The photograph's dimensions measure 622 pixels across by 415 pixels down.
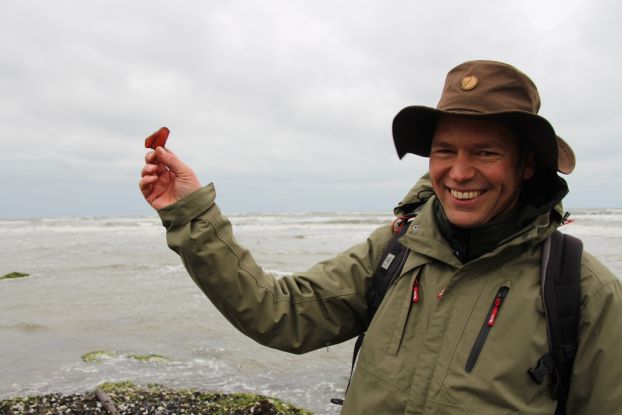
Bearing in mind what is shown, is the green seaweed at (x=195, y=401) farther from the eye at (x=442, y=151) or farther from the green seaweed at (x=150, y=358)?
the eye at (x=442, y=151)

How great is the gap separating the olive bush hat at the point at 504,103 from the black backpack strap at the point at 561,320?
0.56 metres

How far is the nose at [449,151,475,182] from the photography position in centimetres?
238

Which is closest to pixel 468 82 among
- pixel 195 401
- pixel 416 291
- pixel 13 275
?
pixel 416 291

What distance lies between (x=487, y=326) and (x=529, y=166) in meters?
0.87

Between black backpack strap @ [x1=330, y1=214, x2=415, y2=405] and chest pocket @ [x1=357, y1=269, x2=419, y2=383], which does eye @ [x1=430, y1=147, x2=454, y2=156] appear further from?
chest pocket @ [x1=357, y1=269, x2=419, y2=383]

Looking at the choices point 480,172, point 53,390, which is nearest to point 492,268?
point 480,172

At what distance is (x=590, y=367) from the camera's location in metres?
2.09

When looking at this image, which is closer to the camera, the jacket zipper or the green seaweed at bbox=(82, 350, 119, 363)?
the jacket zipper

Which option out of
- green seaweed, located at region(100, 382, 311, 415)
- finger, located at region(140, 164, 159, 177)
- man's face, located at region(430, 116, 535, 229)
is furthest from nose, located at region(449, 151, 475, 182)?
green seaweed, located at region(100, 382, 311, 415)

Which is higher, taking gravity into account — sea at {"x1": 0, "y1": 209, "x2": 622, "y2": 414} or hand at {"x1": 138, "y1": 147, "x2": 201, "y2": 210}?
hand at {"x1": 138, "y1": 147, "x2": 201, "y2": 210}

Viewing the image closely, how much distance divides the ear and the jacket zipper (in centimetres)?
65

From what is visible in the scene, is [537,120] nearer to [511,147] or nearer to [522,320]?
[511,147]

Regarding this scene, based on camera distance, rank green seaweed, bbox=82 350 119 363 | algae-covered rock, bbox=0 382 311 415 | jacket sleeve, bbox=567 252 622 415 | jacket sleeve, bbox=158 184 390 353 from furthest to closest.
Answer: green seaweed, bbox=82 350 119 363 → algae-covered rock, bbox=0 382 311 415 → jacket sleeve, bbox=158 184 390 353 → jacket sleeve, bbox=567 252 622 415

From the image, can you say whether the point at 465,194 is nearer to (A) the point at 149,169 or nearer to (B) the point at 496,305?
(B) the point at 496,305
